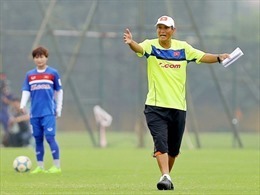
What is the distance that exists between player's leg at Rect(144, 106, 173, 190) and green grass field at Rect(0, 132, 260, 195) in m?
0.30

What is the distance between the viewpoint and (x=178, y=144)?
11.2 m

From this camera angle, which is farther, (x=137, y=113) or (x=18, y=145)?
(x=137, y=113)

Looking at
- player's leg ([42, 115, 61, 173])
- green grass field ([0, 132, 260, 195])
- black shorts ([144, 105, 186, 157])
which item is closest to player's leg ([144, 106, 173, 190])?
black shorts ([144, 105, 186, 157])

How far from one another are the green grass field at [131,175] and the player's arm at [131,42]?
5.09ft

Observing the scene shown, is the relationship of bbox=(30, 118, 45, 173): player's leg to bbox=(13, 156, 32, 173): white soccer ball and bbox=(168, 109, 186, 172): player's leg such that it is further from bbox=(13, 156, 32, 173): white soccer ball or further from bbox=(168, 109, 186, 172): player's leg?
bbox=(168, 109, 186, 172): player's leg

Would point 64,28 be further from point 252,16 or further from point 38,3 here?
point 252,16

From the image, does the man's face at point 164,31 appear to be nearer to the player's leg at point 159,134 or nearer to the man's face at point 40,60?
the player's leg at point 159,134

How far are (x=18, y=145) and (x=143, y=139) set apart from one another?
322 cm

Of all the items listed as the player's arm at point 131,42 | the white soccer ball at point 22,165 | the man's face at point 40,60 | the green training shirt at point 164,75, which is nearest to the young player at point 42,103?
the man's face at point 40,60

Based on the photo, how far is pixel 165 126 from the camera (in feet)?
35.7

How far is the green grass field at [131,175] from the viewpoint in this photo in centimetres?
1074

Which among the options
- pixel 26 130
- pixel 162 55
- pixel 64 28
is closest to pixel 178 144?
pixel 162 55

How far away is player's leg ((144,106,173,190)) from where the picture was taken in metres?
10.6

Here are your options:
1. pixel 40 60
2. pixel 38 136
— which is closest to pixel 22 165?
pixel 38 136
